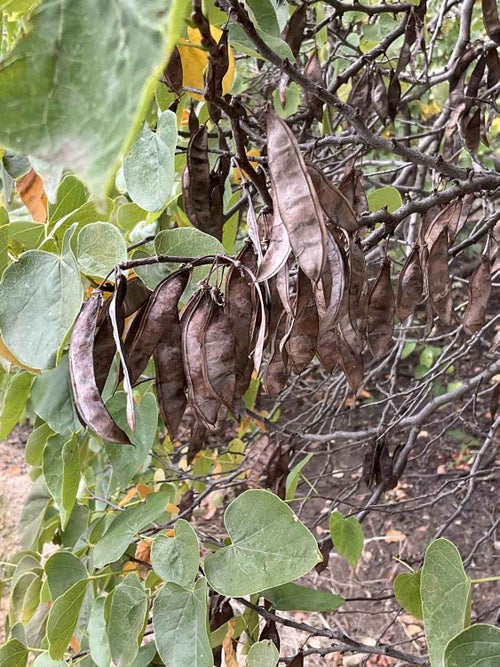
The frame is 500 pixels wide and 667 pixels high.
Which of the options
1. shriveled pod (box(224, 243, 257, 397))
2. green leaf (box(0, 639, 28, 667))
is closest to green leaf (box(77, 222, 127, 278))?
shriveled pod (box(224, 243, 257, 397))

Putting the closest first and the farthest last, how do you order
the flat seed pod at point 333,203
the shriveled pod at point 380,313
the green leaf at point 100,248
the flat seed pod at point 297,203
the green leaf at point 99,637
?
the flat seed pod at point 297,203
the flat seed pod at point 333,203
the green leaf at point 100,248
the shriveled pod at point 380,313
the green leaf at point 99,637

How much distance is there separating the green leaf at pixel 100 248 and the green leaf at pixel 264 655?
1.71 feet

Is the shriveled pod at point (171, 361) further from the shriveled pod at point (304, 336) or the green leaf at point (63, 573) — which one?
the green leaf at point (63, 573)

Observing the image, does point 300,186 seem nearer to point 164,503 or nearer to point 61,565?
point 164,503

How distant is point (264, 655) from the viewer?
0.79 metres

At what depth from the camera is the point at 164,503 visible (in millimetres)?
916

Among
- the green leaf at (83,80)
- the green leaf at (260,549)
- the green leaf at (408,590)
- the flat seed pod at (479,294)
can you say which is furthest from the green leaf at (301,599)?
the green leaf at (83,80)

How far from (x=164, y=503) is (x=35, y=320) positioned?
1.35 feet

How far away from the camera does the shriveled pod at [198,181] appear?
77 centimetres

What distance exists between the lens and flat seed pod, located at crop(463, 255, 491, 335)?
84cm

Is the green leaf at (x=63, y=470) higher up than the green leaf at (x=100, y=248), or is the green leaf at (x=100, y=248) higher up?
the green leaf at (x=100, y=248)

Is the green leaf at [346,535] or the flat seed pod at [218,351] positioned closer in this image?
the flat seed pod at [218,351]

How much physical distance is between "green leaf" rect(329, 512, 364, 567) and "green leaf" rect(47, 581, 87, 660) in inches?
17.7

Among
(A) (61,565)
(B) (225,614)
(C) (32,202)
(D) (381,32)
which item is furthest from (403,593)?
(D) (381,32)
